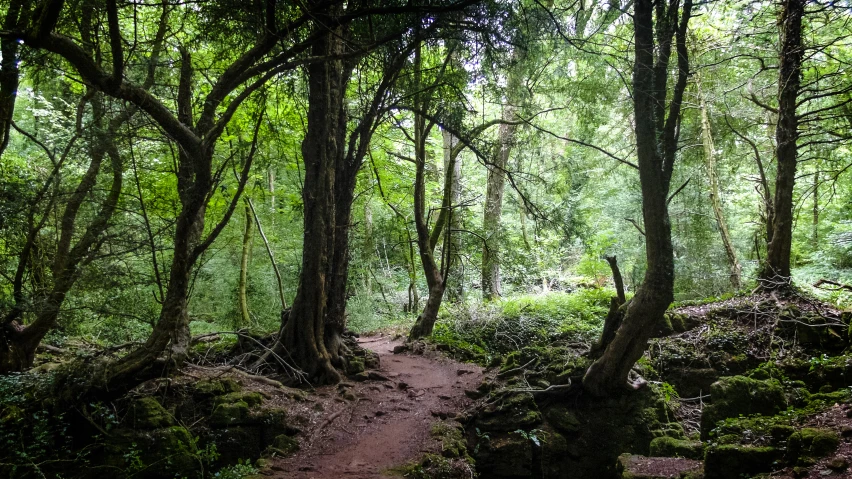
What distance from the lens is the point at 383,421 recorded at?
6516mm

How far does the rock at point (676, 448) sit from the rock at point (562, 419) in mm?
990

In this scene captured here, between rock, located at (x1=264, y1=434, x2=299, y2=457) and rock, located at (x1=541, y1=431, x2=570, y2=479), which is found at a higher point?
rock, located at (x1=264, y1=434, x2=299, y2=457)

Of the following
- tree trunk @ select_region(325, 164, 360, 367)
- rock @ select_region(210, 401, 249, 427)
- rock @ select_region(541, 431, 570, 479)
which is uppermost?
tree trunk @ select_region(325, 164, 360, 367)

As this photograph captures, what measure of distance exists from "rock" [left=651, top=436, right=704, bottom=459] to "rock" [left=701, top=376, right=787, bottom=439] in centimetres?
36

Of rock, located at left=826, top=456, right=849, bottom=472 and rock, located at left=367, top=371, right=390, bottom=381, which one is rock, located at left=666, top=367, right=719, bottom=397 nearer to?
rock, located at left=826, top=456, right=849, bottom=472

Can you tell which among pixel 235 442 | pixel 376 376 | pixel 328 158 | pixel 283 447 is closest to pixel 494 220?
pixel 376 376

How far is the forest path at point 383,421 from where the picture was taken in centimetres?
523

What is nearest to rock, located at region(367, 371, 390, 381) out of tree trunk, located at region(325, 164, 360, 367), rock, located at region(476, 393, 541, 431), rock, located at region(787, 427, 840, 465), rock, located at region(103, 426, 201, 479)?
tree trunk, located at region(325, 164, 360, 367)

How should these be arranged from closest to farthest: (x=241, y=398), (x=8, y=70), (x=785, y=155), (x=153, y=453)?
(x=8, y=70)
(x=153, y=453)
(x=241, y=398)
(x=785, y=155)

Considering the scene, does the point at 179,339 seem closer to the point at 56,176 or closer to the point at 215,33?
the point at 56,176

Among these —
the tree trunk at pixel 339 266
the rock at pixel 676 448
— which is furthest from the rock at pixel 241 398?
the rock at pixel 676 448

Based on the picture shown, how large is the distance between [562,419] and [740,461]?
2.39 meters

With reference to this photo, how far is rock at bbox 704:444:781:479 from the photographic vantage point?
407cm

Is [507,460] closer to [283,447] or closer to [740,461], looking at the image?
[740,461]
